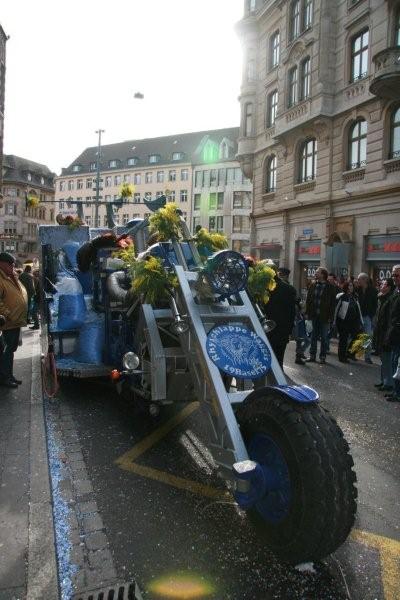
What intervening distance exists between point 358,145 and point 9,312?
16636 mm

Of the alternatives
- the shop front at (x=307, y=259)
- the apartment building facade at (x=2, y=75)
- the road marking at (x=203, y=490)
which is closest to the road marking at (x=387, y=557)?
the road marking at (x=203, y=490)

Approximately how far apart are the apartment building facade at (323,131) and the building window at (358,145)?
40mm

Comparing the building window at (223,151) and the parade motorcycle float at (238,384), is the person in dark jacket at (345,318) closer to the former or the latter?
the parade motorcycle float at (238,384)

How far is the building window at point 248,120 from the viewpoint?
91.6 feet

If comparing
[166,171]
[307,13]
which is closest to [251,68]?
[307,13]

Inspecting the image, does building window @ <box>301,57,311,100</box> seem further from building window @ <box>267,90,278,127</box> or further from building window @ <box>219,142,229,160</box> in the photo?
building window @ <box>219,142,229,160</box>

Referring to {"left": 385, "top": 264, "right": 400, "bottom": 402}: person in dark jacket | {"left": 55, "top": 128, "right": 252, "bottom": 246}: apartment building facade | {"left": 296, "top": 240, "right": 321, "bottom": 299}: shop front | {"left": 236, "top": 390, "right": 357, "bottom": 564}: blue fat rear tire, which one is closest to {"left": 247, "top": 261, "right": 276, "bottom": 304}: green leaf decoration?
{"left": 236, "top": 390, "right": 357, "bottom": 564}: blue fat rear tire

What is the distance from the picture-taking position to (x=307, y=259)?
22750 mm

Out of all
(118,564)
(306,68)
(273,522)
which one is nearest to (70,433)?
(118,564)

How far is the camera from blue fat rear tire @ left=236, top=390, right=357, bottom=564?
274 cm

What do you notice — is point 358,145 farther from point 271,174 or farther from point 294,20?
point 294,20

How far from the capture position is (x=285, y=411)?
3.01m

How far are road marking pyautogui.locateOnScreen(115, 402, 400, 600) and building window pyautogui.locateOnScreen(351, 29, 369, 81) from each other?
18.1 m

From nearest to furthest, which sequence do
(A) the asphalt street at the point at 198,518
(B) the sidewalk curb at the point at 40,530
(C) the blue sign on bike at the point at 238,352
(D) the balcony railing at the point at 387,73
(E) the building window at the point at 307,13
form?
(B) the sidewalk curb at the point at 40,530 < (A) the asphalt street at the point at 198,518 < (C) the blue sign on bike at the point at 238,352 < (D) the balcony railing at the point at 387,73 < (E) the building window at the point at 307,13
